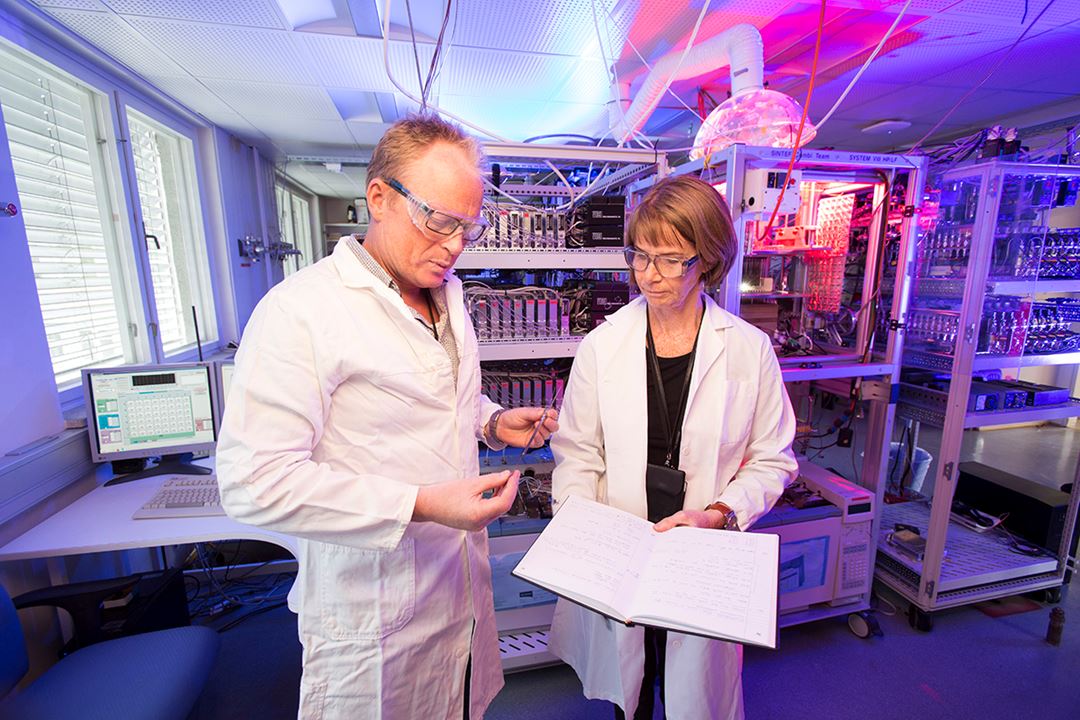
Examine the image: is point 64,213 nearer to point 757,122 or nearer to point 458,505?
point 458,505

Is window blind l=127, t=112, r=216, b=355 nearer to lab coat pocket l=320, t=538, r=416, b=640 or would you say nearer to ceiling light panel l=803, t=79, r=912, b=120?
lab coat pocket l=320, t=538, r=416, b=640

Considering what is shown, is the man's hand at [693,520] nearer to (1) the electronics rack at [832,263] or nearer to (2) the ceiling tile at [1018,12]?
(1) the electronics rack at [832,263]

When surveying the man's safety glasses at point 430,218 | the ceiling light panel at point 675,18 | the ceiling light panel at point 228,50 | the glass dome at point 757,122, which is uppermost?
the ceiling light panel at point 675,18

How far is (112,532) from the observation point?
5.00ft

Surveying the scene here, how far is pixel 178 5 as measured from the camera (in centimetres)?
183

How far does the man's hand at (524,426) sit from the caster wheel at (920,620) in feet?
7.02

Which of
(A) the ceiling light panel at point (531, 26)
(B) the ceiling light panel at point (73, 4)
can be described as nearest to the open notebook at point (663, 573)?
(A) the ceiling light panel at point (531, 26)

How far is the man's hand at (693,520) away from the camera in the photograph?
1061 mm

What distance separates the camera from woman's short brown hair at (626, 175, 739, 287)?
1.17 metres

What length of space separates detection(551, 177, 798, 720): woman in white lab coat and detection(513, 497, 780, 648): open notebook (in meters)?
0.19

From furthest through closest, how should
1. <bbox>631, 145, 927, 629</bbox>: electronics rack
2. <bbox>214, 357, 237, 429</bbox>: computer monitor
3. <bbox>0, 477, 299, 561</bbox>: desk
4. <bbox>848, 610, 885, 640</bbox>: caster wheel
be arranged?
<bbox>848, 610, 885, 640</bbox>: caster wheel → <bbox>214, 357, 237, 429</bbox>: computer monitor → <bbox>631, 145, 927, 629</bbox>: electronics rack → <bbox>0, 477, 299, 561</bbox>: desk

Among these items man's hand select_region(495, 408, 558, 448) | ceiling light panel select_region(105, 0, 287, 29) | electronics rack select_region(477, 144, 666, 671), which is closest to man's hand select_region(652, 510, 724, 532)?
man's hand select_region(495, 408, 558, 448)

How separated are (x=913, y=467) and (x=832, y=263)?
1.70 m

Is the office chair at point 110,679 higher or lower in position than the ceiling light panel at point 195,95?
lower
